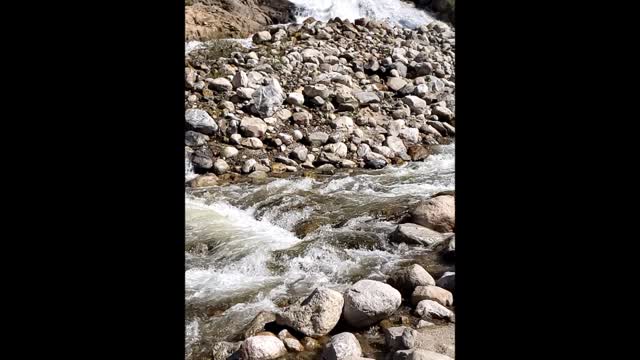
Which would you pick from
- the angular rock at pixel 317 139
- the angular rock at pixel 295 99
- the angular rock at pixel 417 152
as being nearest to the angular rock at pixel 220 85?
the angular rock at pixel 295 99

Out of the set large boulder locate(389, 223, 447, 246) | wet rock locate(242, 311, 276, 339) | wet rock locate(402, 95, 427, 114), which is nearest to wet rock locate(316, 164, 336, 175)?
large boulder locate(389, 223, 447, 246)

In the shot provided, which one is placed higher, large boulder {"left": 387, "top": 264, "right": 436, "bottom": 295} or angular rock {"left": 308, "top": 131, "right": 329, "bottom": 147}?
angular rock {"left": 308, "top": 131, "right": 329, "bottom": 147}

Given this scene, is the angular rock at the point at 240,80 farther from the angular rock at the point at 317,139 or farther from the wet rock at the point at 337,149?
the wet rock at the point at 337,149

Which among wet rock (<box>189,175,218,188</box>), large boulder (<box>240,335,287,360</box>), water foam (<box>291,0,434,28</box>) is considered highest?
water foam (<box>291,0,434,28</box>)

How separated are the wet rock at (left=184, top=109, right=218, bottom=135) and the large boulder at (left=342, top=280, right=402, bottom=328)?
362 centimetres

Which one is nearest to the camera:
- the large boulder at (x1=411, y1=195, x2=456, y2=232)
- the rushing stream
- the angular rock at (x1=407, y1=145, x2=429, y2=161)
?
the rushing stream

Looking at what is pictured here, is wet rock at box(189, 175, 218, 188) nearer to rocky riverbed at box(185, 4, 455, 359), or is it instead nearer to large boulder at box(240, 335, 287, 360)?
rocky riverbed at box(185, 4, 455, 359)

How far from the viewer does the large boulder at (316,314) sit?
2.23 metres

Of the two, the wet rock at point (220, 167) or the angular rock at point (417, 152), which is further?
the angular rock at point (417, 152)

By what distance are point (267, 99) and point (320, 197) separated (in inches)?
79.3

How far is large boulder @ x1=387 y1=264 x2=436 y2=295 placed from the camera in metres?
2.62
